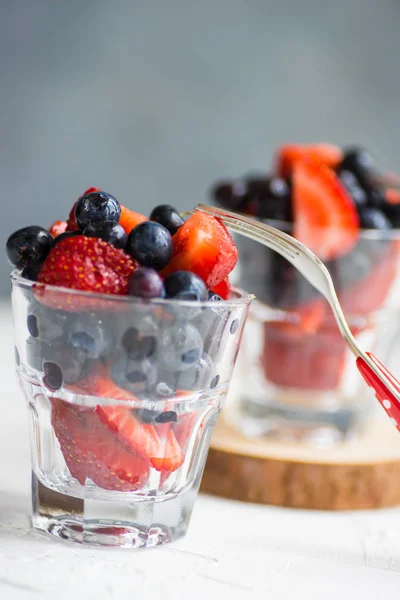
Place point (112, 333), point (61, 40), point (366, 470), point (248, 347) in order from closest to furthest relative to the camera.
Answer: point (112, 333) → point (366, 470) → point (248, 347) → point (61, 40)

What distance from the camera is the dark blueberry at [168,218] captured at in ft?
2.07

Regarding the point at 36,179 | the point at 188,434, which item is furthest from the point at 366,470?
the point at 36,179

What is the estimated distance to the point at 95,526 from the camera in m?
0.60

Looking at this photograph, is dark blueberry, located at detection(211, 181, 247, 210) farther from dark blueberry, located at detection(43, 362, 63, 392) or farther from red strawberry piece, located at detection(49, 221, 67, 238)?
dark blueberry, located at detection(43, 362, 63, 392)

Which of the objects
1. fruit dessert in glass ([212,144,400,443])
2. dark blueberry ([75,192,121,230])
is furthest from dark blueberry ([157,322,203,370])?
fruit dessert in glass ([212,144,400,443])

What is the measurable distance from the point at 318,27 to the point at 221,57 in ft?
1.00

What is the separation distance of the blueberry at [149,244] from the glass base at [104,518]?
189 mm

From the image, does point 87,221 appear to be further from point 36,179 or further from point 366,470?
point 36,179

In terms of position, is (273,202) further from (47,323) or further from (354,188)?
(47,323)

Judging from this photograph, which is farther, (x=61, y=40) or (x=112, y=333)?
(x=61, y=40)

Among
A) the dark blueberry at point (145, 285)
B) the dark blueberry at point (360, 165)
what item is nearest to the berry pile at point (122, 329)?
the dark blueberry at point (145, 285)

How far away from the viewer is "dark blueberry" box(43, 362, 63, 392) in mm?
565

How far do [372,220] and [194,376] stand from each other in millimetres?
516

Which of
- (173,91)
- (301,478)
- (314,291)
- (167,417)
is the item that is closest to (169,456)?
(167,417)
